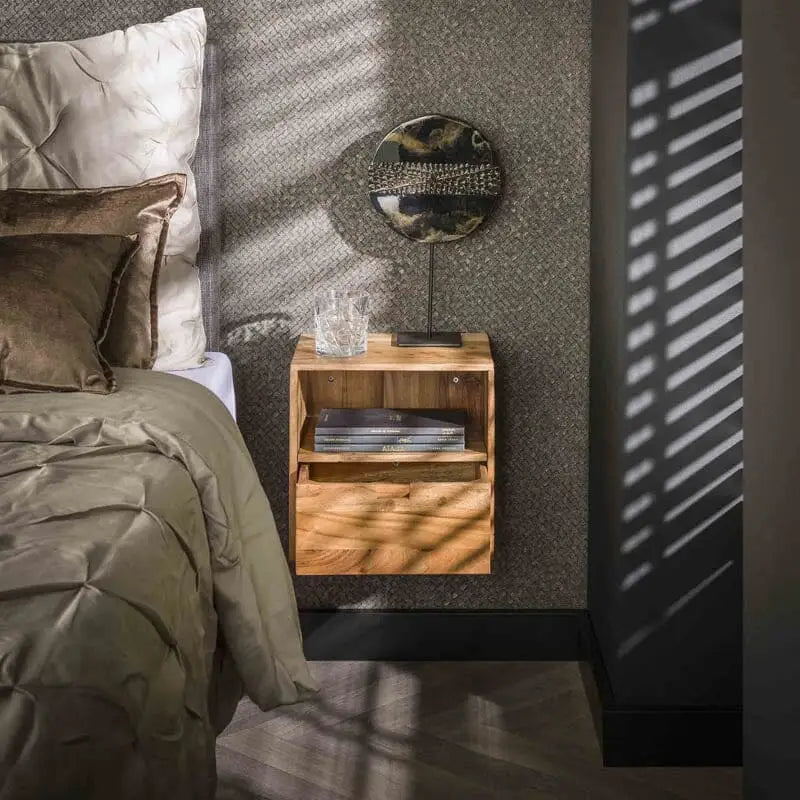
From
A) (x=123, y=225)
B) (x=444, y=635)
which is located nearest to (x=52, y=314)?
(x=123, y=225)

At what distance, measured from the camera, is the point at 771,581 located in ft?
4.28

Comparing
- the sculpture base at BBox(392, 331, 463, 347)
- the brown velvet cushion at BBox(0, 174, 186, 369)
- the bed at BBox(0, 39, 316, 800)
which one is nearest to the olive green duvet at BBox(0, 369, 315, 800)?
the bed at BBox(0, 39, 316, 800)

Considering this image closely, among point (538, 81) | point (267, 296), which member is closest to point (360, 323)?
point (267, 296)

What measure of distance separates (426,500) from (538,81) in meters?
1.10

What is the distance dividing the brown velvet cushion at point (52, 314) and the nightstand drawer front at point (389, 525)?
635mm

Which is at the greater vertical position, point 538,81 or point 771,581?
point 538,81

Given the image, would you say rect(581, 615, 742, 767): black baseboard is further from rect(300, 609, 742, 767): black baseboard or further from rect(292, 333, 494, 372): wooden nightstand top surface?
rect(292, 333, 494, 372): wooden nightstand top surface

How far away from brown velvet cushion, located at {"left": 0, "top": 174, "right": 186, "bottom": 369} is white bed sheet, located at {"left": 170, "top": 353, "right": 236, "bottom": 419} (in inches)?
4.5

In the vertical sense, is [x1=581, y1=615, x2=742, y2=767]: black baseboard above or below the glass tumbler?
below

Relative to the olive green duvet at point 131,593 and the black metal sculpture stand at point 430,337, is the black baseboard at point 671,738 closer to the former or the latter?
the olive green duvet at point 131,593

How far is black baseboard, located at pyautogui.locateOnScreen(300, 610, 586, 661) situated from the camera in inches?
117

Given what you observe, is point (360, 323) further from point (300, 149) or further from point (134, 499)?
point (134, 499)

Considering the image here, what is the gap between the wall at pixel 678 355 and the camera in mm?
2301

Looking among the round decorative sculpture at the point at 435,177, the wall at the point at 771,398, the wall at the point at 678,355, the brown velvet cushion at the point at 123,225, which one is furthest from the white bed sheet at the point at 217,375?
the wall at the point at 771,398
